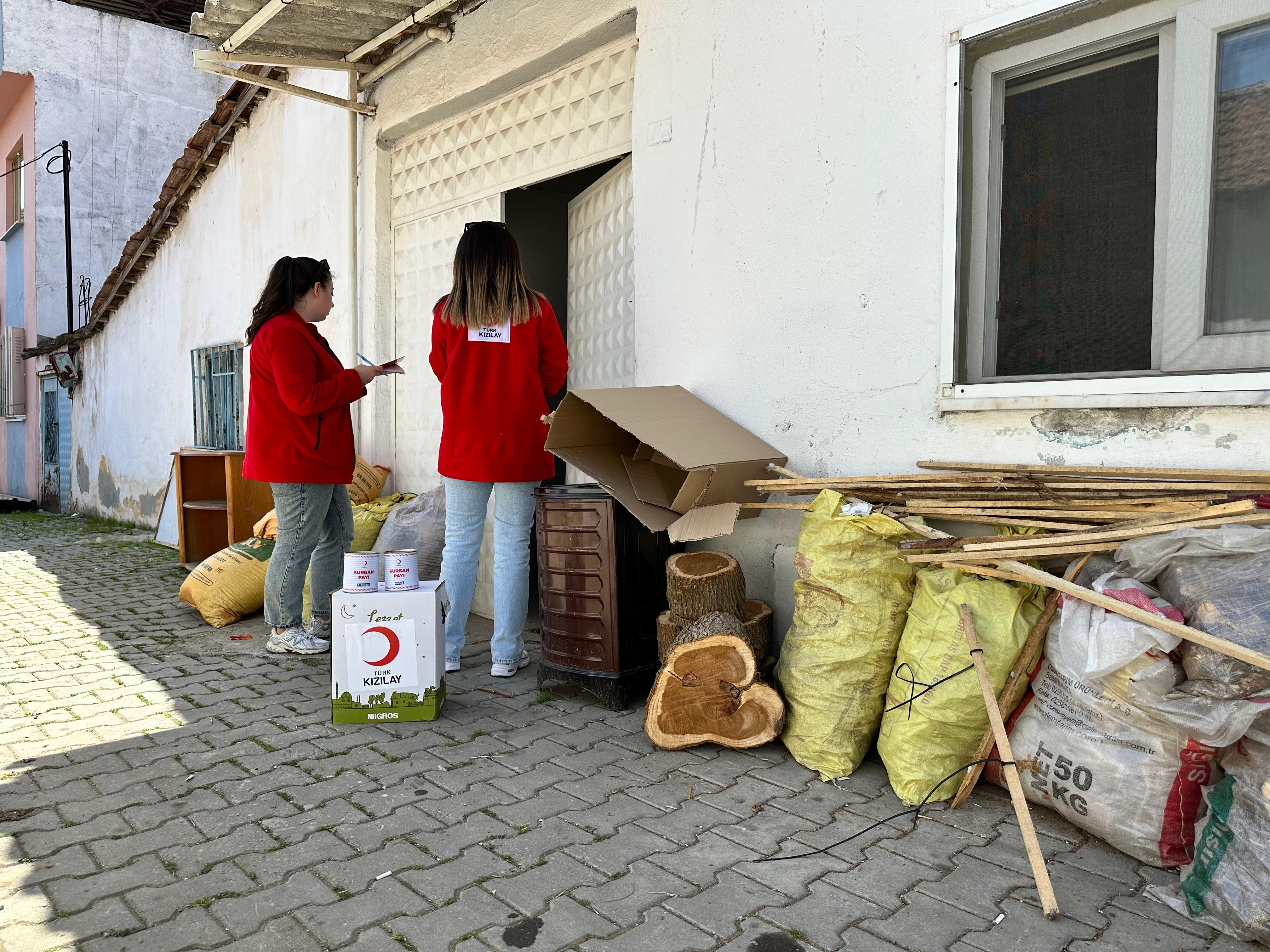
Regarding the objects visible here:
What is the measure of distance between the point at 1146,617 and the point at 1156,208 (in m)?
1.41

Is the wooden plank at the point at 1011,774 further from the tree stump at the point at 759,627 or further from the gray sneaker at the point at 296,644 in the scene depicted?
the gray sneaker at the point at 296,644

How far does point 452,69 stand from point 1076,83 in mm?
3758

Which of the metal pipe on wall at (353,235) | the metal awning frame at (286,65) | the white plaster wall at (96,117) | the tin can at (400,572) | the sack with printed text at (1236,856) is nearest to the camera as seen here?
the sack with printed text at (1236,856)

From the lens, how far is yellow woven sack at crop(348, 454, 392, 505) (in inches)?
234

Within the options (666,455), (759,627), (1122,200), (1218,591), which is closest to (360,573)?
(666,455)

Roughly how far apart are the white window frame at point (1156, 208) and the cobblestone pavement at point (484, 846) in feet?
4.30

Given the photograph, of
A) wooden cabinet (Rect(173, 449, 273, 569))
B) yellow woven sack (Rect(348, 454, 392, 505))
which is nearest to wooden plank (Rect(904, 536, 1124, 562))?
yellow woven sack (Rect(348, 454, 392, 505))

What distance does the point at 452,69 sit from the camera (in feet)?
18.0

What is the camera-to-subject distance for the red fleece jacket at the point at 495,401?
4043mm

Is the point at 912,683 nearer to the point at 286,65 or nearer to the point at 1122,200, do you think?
the point at 1122,200

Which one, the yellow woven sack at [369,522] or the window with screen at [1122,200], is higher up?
the window with screen at [1122,200]

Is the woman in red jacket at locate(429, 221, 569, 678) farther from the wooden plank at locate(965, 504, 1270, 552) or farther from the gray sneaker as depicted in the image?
the wooden plank at locate(965, 504, 1270, 552)

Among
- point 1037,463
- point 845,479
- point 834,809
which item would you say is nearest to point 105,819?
point 834,809

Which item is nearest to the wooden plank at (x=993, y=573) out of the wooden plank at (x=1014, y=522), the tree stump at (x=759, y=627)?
the wooden plank at (x=1014, y=522)
